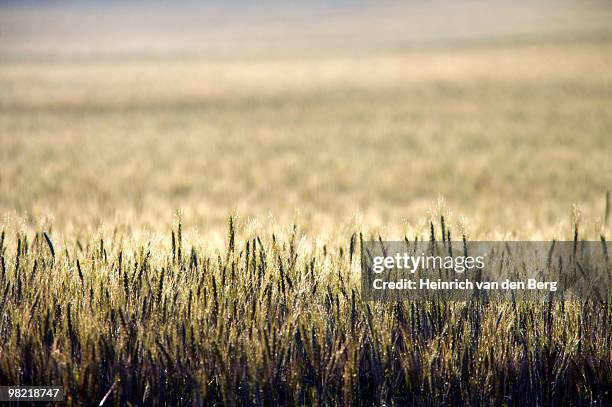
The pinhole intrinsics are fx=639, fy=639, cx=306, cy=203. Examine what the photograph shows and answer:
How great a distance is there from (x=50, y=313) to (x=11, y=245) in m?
0.74

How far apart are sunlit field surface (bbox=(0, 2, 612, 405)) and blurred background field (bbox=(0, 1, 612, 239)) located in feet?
0.18

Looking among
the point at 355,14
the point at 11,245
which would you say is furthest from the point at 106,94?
the point at 355,14

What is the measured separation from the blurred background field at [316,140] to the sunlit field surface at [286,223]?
6 centimetres

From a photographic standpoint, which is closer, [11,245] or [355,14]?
[11,245]

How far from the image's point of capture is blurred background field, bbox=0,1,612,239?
527cm

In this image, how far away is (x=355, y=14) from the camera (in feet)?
221

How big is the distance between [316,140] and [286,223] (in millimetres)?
Answer: 6795

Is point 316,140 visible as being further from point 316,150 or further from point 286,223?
point 286,223

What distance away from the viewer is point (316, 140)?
10211mm

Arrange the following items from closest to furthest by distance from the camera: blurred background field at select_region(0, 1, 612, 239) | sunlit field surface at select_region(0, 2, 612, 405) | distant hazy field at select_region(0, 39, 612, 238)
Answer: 1. sunlit field surface at select_region(0, 2, 612, 405)
2. blurred background field at select_region(0, 1, 612, 239)
3. distant hazy field at select_region(0, 39, 612, 238)

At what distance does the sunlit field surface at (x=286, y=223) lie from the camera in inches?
73.9

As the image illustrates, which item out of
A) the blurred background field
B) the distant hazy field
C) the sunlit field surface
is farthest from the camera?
the distant hazy field

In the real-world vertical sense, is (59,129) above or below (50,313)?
above

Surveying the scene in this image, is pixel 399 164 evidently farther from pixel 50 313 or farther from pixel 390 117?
pixel 50 313
